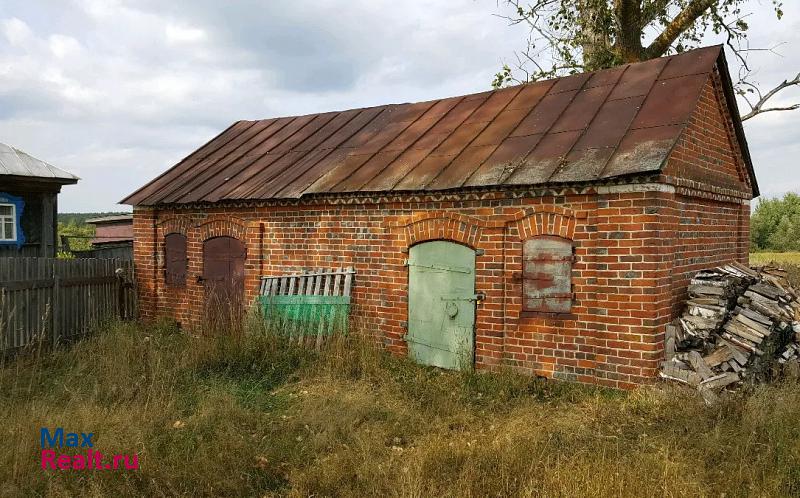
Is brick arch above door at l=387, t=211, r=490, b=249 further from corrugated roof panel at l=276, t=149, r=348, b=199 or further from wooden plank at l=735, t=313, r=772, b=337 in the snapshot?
wooden plank at l=735, t=313, r=772, b=337

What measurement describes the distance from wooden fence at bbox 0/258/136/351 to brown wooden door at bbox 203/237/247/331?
6.78ft

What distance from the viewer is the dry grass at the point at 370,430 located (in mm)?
4391

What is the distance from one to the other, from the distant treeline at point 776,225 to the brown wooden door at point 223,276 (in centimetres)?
5256

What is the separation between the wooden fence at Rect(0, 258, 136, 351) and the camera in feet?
29.2

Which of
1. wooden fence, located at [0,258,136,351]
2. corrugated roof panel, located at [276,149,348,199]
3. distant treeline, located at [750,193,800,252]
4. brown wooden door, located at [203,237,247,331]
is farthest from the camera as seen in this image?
distant treeline, located at [750,193,800,252]

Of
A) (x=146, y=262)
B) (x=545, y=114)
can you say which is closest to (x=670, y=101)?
(x=545, y=114)

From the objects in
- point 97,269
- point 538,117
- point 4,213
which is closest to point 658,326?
point 538,117

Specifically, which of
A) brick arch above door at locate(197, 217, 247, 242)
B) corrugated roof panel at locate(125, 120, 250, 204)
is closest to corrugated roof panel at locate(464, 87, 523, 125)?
brick arch above door at locate(197, 217, 247, 242)

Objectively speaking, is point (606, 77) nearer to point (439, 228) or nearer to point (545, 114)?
point (545, 114)

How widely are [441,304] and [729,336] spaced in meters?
3.62

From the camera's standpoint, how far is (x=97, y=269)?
11.1 metres

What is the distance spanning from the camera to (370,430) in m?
5.62

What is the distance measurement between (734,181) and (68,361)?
36.1ft

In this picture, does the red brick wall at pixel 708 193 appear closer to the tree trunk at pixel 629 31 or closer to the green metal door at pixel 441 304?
the green metal door at pixel 441 304
